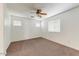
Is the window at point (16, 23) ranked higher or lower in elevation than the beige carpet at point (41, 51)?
higher

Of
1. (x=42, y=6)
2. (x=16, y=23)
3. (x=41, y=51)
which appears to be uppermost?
(x=42, y=6)

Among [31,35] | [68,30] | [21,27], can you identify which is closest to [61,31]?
[68,30]

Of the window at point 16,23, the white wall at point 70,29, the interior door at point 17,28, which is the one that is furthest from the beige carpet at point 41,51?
the window at point 16,23

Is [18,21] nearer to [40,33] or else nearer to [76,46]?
[40,33]

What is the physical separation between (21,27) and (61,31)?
9.66 feet

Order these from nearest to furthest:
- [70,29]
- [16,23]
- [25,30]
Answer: [70,29] → [16,23] → [25,30]

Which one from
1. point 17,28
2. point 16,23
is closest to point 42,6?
point 16,23

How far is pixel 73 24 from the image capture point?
439 centimetres

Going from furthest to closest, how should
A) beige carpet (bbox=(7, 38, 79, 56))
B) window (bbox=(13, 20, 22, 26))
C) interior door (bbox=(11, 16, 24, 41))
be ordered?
1. window (bbox=(13, 20, 22, 26))
2. interior door (bbox=(11, 16, 24, 41))
3. beige carpet (bbox=(7, 38, 79, 56))

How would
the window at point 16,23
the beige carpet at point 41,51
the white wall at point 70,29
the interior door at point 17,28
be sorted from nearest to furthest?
the beige carpet at point 41,51, the white wall at point 70,29, the interior door at point 17,28, the window at point 16,23

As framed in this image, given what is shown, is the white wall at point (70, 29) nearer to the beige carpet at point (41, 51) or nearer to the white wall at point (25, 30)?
the beige carpet at point (41, 51)

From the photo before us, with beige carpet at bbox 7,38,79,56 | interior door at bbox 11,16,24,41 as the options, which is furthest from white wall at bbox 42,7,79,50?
interior door at bbox 11,16,24,41

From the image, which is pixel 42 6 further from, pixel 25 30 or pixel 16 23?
pixel 25 30

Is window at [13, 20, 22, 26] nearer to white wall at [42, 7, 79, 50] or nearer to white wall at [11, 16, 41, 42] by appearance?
white wall at [11, 16, 41, 42]
